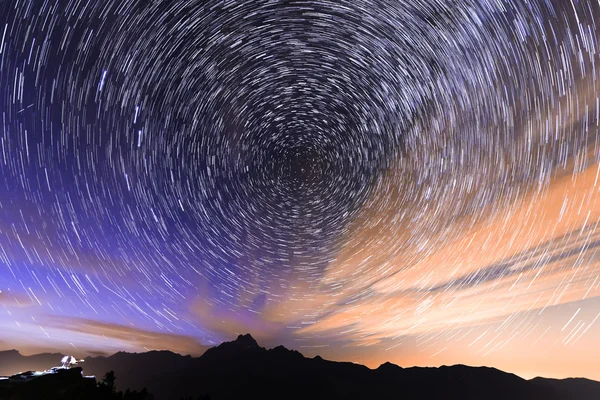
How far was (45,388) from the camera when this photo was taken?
31359 mm

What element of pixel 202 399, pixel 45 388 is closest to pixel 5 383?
pixel 45 388

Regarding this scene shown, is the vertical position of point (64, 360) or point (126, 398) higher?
point (64, 360)

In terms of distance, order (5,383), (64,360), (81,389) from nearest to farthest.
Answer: (5,383) < (81,389) < (64,360)

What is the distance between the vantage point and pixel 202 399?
137ft

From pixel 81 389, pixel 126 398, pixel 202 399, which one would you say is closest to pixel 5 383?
pixel 81 389

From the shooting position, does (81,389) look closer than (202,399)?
Yes

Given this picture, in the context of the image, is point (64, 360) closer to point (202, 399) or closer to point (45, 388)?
point (45, 388)

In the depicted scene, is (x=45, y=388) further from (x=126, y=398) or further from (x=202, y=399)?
(x=202, y=399)

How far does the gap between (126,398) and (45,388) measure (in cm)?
874

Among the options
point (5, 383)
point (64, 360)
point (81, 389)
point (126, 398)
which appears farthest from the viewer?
point (64, 360)

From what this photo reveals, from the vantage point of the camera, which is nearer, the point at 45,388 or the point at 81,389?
the point at 45,388

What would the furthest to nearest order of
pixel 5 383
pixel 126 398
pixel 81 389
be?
pixel 126 398
pixel 81 389
pixel 5 383

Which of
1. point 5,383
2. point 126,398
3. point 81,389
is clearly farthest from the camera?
point 126,398

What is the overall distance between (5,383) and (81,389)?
6007 millimetres
